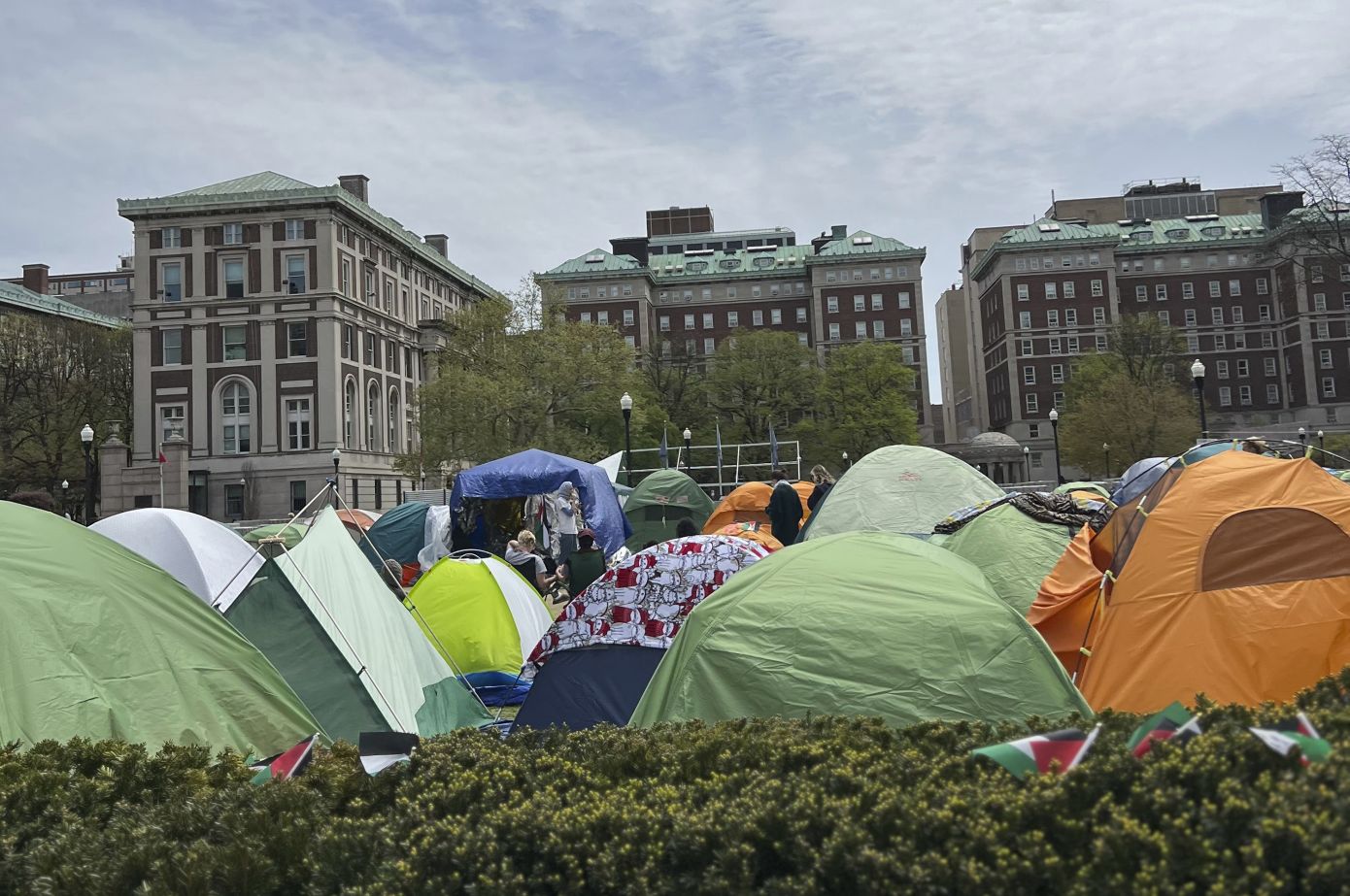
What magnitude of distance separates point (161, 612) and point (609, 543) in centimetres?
1429

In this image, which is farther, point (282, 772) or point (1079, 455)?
point (1079, 455)

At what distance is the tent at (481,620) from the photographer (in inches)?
462

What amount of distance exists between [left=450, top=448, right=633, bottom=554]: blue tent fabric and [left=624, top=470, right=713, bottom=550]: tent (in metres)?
4.31

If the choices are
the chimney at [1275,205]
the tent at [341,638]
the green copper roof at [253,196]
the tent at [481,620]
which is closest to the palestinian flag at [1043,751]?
the tent at [341,638]

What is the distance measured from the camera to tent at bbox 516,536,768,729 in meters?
7.99

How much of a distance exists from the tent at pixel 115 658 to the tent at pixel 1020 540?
7350 mm

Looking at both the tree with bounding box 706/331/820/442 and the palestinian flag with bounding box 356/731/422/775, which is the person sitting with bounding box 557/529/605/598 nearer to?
the palestinian flag with bounding box 356/731/422/775

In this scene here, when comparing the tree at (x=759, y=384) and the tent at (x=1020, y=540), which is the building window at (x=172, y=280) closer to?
the tree at (x=759, y=384)

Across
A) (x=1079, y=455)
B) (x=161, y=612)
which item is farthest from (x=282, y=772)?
(x=1079, y=455)

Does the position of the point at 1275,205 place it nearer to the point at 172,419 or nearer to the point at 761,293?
the point at 761,293

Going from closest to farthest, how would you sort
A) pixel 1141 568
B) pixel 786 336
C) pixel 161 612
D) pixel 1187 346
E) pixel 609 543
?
pixel 161 612, pixel 1141 568, pixel 609 543, pixel 786 336, pixel 1187 346

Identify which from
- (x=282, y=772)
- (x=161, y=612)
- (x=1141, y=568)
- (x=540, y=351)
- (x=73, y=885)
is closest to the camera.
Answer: (x=73, y=885)

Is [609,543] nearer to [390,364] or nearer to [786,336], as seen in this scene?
[390,364]

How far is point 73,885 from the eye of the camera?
14.0ft
